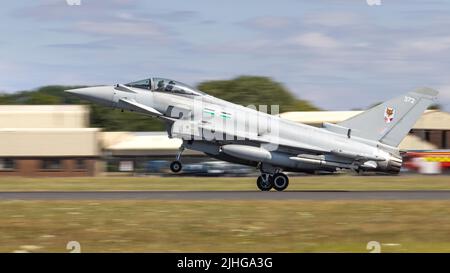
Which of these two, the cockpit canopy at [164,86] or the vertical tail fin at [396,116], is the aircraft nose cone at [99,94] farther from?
the vertical tail fin at [396,116]

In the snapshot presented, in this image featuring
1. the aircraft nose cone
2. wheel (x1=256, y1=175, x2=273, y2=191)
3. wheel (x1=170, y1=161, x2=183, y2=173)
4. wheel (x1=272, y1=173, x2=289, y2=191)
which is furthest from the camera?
wheel (x1=256, y1=175, x2=273, y2=191)

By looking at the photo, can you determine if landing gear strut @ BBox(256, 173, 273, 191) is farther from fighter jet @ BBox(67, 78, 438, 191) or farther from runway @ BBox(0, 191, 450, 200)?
runway @ BBox(0, 191, 450, 200)

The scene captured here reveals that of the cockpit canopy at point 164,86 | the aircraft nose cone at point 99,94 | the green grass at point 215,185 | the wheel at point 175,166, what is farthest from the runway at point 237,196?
the green grass at point 215,185

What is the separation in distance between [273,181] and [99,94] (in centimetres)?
767

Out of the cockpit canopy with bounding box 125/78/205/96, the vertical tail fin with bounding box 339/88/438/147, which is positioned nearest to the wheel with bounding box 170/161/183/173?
the cockpit canopy with bounding box 125/78/205/96

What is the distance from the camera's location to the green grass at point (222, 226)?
50.6ft

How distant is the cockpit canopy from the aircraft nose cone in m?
0.95

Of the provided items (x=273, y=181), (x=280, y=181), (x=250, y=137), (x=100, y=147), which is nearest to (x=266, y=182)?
(x=273, y=181)

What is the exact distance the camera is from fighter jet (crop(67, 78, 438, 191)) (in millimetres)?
27828

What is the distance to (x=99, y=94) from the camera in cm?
2827

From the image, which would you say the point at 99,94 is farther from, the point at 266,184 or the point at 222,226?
the point at 222,226
